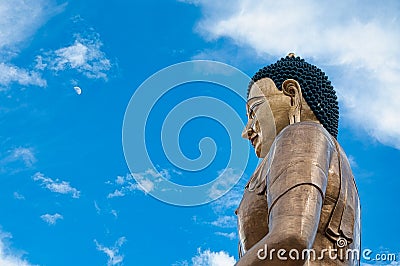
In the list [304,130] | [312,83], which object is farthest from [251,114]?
[304,130]

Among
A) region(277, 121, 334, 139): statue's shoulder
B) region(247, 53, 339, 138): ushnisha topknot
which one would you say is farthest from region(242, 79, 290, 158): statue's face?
region(277, 121, 334, 139): statue's shoulder

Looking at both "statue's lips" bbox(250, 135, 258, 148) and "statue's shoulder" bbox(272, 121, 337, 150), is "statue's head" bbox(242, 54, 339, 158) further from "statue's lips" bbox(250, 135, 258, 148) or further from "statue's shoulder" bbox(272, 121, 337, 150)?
"statue's shoulder" bbox(272, 121, 337, 150)

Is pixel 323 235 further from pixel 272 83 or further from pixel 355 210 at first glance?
pixel 272 83

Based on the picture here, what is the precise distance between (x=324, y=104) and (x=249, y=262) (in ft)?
8.13

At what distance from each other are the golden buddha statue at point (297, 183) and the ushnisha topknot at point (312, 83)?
1 cm

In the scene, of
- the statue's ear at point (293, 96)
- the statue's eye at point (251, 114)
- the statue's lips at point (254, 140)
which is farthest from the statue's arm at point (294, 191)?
the statue's eye at point (251, 114)

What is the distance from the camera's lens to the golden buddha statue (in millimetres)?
5453

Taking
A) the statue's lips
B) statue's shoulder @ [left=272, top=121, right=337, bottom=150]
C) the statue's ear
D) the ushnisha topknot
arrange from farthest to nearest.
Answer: the statue's lips
the ushnisha topknot
the statue's ear
statue's shoulder @ [left=272, top=121, right=337, bottom=150]

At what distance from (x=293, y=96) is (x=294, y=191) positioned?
1.87 meters

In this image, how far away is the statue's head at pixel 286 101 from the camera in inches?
285

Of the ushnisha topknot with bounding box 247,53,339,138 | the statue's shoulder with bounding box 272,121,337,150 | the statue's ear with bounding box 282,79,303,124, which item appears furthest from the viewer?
the ushnisha topknot with bounding box 247,53,339,138

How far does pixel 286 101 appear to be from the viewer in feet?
23.9

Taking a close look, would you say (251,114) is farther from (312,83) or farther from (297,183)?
(297,183)

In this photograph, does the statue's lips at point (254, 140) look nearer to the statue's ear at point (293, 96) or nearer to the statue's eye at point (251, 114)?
the statue's eye at point (251, 114)
